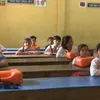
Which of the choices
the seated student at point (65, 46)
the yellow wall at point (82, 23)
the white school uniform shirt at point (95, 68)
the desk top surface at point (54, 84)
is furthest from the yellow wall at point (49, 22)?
the desk top surface at point (54, 84)

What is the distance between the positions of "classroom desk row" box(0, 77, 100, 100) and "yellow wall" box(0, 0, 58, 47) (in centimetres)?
627

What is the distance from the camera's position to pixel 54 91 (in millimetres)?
2539

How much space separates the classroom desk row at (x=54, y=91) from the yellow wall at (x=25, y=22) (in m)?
6.27

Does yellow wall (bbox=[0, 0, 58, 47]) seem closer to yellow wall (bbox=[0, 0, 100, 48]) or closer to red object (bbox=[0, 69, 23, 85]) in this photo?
yellow wall (bbox=[0, 0, 100, 48])

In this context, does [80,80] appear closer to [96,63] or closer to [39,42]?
[96,63]

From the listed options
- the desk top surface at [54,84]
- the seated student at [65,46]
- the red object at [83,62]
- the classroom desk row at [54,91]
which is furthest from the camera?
the seated student at [65,46]

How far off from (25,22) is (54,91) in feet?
21.8

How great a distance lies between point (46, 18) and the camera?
9219 millimetres

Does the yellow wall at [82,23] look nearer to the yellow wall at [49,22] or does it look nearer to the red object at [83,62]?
the yellow wall at [49,22]

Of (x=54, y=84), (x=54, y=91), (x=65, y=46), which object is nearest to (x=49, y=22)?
(x=65, y=46)

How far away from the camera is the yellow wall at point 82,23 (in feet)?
30.5

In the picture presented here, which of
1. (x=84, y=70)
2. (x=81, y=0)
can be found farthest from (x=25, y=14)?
(x=84, y=70)

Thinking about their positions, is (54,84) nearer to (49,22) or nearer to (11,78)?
(11,78)

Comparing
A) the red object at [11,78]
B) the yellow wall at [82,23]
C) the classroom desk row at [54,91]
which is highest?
the yellow wall at [82,23]
